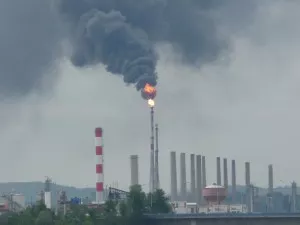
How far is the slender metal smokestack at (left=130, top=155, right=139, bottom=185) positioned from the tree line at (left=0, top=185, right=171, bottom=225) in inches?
1996

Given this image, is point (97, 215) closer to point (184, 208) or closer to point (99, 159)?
point (99, 159)

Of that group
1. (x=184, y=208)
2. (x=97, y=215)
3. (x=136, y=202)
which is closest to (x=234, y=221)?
(x=136, y=202)

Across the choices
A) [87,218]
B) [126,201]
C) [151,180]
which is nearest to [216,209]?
[151,180]

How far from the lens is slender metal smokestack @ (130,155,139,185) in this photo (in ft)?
627

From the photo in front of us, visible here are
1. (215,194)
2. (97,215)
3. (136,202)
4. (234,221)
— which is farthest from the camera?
(215,194)

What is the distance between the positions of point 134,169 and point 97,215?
6471 cm

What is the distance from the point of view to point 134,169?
192375mm

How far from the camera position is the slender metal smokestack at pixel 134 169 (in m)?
191

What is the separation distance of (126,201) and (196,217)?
55.6ft

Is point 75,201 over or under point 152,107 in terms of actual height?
under

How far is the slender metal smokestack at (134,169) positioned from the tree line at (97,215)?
50705 mm

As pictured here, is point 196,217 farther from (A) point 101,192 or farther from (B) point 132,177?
(B) point 132,177

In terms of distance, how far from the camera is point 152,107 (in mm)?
131000

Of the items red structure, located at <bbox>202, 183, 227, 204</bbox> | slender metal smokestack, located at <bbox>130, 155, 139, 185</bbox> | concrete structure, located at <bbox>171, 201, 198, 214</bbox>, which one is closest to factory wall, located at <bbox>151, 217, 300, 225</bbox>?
concrete structure, located at <bbox>171, 201, 198, 214</bbox>
